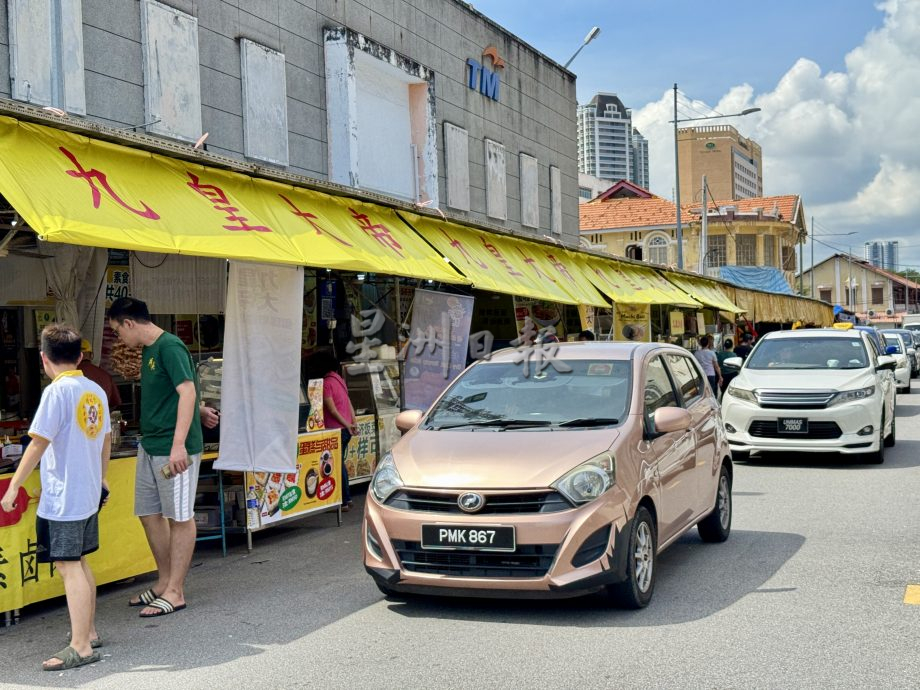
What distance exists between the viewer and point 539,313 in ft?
57.2

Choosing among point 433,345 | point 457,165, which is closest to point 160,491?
point 433,345

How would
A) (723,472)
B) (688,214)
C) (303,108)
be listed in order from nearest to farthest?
(723,472)
(303,108)
(688,214)

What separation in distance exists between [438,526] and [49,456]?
7.25ft

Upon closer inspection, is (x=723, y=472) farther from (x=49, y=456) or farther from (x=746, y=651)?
(x=49, y=456)

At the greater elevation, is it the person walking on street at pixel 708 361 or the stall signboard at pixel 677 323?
the stall signboard at pixel 677 323

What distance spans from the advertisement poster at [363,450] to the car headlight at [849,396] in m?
5.70

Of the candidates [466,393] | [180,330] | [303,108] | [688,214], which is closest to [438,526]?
[466,393]

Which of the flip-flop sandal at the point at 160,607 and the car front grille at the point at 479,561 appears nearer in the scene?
the car front grille at the point at 479,561

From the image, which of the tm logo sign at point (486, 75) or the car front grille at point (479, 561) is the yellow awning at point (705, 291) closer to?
the tm logo sign at point (486, 75)

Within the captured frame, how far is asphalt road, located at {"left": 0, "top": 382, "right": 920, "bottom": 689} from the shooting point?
4938 mm

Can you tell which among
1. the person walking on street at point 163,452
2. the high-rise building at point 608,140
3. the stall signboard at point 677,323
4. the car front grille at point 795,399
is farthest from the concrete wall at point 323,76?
the high-rise building at point 608,140

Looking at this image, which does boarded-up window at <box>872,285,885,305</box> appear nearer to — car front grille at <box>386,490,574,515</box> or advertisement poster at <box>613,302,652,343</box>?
advertisement poster at <box>613,302,652,343</box>

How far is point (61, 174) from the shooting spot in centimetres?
655

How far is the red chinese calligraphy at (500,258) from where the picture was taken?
1306 cm
